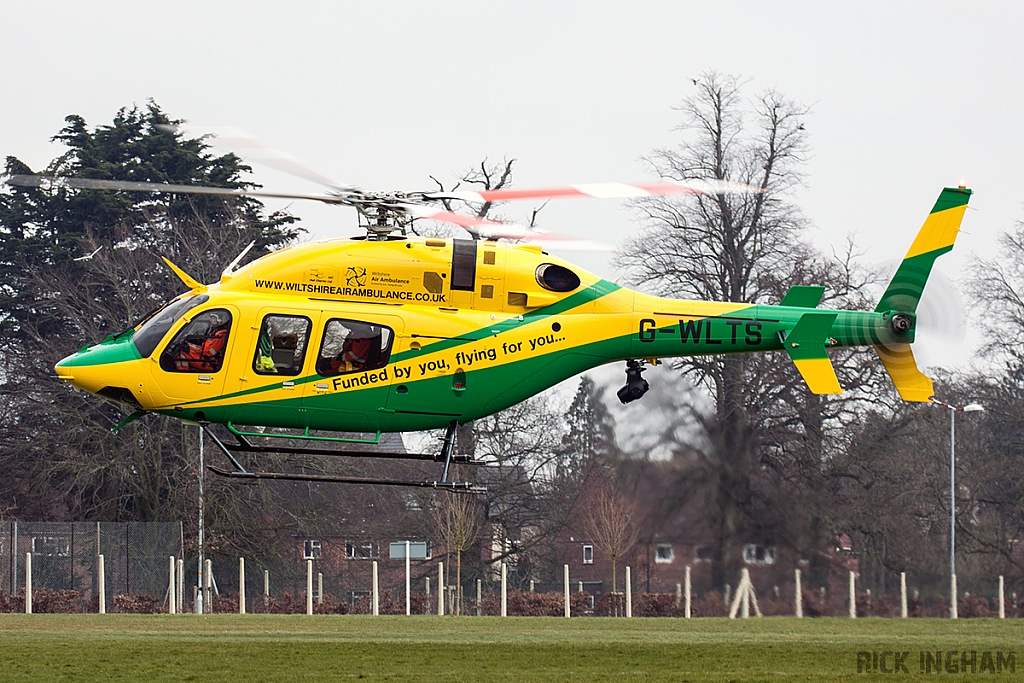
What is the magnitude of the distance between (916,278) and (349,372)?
27.6 feet

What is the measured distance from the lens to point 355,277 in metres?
20.7

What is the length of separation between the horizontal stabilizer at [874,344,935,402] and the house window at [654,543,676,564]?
14.7 ft

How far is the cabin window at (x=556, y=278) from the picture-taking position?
69.7ft

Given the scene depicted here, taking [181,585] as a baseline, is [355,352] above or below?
above

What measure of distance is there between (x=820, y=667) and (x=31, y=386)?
37.7 m

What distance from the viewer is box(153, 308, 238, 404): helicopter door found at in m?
20.3

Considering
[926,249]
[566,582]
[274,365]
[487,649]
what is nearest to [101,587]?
[566,582]

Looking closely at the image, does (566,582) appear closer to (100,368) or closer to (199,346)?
(199,346)

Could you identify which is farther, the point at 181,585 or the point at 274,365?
the point at 181,585

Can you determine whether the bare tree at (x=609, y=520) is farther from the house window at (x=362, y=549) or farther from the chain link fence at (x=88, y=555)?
the house window at (x=362, y=549)

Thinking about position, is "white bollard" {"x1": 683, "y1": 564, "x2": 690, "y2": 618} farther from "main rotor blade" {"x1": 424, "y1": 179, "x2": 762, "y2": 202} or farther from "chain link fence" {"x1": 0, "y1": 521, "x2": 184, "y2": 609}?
"chain link fence" {"x1": 0, "y1": 521, "x2": 184, "y2": 609}

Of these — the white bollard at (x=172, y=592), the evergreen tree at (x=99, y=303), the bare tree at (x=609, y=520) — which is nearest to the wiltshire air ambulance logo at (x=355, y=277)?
the bare tree at (x=609, y=520)

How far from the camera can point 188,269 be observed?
165 feet

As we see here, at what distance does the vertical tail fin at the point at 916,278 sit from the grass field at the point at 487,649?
3511 mm
